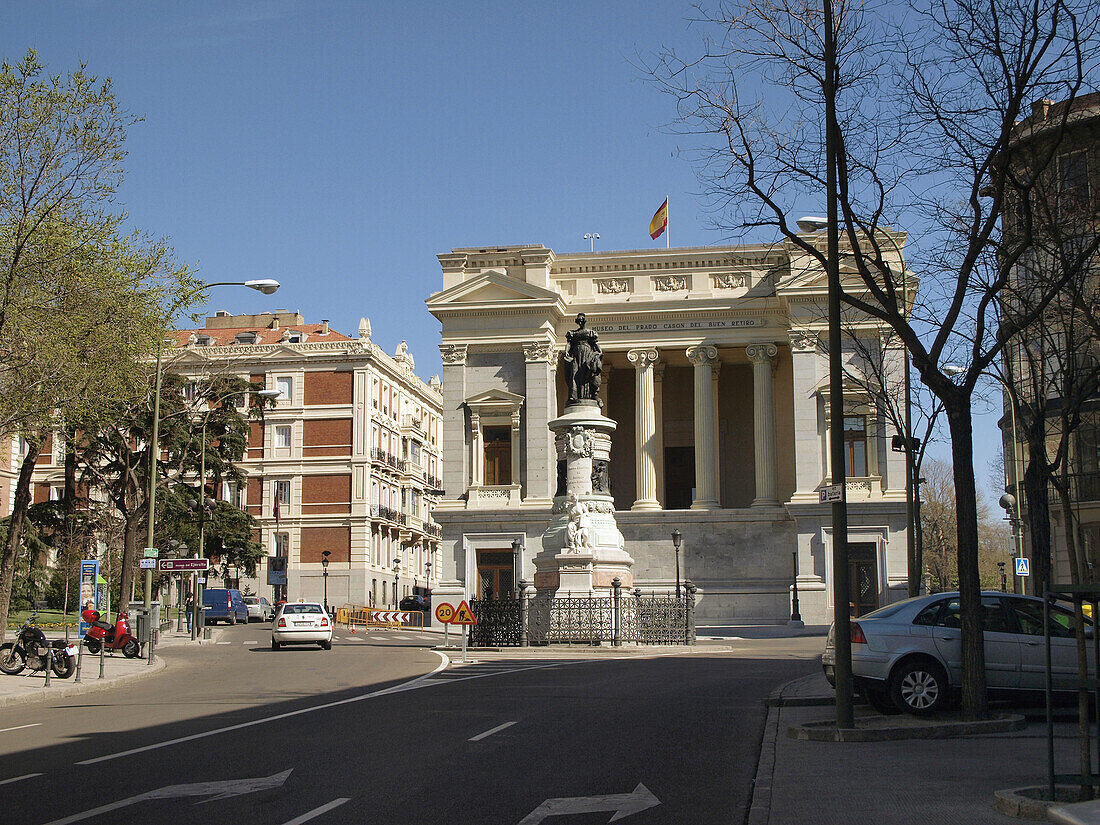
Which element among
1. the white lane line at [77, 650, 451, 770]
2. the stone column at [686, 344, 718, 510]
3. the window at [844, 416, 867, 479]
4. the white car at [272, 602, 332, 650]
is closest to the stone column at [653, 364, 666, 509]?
the stone column at [686, 344, 718, 510]

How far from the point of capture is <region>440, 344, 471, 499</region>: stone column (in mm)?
59750

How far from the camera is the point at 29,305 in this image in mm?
23875

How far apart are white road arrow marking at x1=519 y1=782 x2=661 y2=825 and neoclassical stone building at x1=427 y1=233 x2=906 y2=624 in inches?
1795

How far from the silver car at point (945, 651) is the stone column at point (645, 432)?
42.9 metres

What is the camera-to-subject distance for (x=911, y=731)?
12938 mm

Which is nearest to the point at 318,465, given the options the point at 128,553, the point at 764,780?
the point at 128,553

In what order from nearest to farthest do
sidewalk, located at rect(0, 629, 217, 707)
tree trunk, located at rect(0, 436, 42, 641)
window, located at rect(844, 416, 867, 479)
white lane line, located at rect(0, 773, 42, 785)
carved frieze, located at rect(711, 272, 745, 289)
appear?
white lane line, located at rect(0, 773, 42, 785), sidewalk, located at rect(0, 629, 217, 707), tree trunk, located at rect(0, 436, 42, 641), window, located at rect(844, 416, 867, 479), carved frieze, located at rect(711, 272, 745, 289)

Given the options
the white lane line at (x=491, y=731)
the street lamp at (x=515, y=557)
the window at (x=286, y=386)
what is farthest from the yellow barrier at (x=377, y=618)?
the white lane line at (x=491, y=731)

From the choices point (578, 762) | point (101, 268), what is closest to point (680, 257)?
point (101, 268)

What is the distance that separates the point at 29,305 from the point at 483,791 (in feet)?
58.2

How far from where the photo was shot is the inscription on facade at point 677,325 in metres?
59.4

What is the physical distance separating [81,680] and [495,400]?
36.3m

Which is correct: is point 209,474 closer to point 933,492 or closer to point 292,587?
point 292,587

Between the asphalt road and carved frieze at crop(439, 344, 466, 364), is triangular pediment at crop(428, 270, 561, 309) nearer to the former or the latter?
carved frieze at crop(439, 344, 466, 364)
